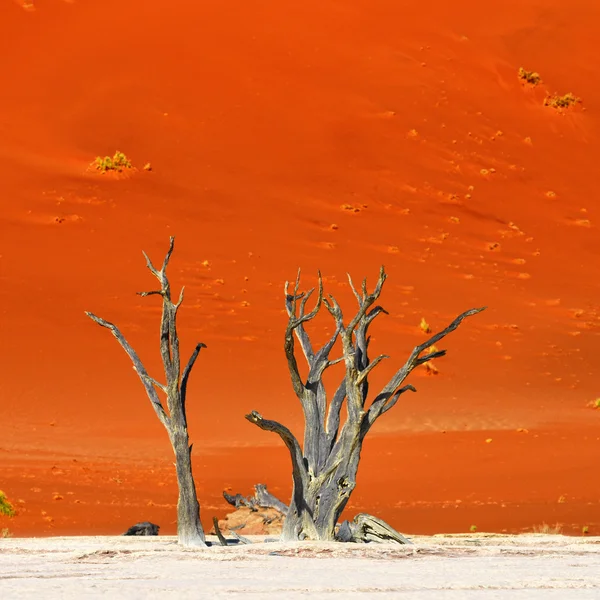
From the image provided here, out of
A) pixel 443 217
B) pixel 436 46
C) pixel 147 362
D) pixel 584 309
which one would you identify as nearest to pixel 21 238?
pixel 147 362

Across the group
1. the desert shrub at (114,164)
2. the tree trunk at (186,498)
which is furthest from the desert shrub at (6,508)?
the desert shrub at (114,164)

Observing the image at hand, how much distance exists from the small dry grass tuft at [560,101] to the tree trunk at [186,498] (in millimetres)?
31006

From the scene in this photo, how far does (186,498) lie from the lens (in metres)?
12.3

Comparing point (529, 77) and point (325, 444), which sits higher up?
point (529, 77)

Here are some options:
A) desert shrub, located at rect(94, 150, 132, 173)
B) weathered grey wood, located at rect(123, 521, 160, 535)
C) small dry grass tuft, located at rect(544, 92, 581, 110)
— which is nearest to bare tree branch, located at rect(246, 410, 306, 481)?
weathered grey wood, located at rect(123, 521, 160, 535)

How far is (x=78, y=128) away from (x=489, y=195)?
1108 centimetres

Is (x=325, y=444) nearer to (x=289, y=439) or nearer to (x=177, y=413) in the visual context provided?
(x=289, y=439)

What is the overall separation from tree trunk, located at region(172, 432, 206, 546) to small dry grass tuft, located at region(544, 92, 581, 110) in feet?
102

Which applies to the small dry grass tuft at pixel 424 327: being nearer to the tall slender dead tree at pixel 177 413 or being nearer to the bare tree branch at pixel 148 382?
the bare tree branch at pixel 148 382

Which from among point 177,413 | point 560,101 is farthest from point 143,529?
point 560,101

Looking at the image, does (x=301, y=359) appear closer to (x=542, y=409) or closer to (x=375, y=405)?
(x=542, y=409)

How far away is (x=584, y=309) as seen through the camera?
102 ft

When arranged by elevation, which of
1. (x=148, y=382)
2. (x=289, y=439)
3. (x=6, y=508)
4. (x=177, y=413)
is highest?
(x=148, y=382)

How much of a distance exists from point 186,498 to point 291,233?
2049cm
